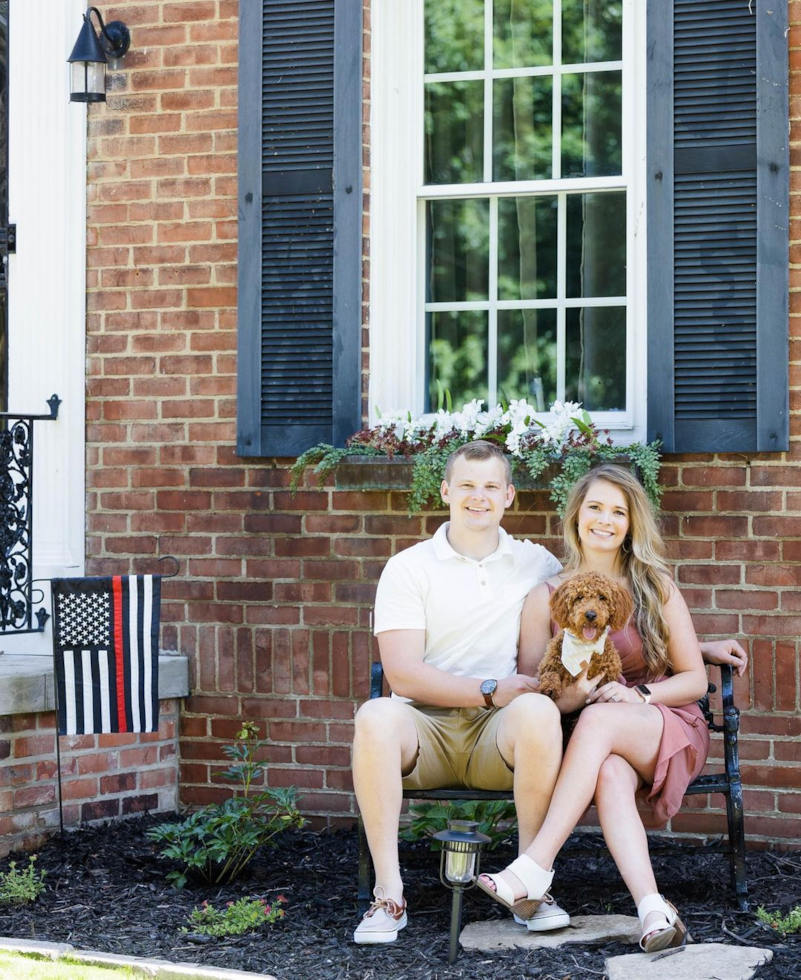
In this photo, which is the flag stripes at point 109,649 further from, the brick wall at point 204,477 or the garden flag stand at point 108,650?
the brick wall at point 204,477

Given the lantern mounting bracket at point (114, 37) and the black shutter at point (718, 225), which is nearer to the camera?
the black shutter at point (718, 225)

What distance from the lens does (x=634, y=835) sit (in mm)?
3598

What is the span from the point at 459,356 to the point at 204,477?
1.13 m

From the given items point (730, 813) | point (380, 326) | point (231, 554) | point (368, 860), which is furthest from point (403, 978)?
point (380, 326)

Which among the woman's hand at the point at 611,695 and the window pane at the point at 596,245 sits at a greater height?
the window pane at the point at 596,245

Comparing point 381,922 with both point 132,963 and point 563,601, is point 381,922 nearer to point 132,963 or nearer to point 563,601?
point 132,963

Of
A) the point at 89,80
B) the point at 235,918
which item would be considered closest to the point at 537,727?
the point at 235,918

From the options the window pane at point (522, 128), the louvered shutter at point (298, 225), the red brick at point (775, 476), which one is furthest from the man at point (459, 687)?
the window pane at point (522, 128)

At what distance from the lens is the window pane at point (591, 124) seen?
17.0ft

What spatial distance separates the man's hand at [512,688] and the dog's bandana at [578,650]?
0.13 meters

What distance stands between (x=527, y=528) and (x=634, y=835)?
164cm

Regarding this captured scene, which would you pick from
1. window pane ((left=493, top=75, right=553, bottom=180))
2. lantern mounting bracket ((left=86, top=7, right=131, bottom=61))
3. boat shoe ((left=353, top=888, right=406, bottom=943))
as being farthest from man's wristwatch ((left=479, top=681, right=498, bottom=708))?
lantern mounting bracket ((left=86, top=7, right=131, bottom=61))

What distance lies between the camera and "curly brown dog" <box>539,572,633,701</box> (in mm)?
3691

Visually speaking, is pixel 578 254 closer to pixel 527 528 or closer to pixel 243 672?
pixel 527 528
